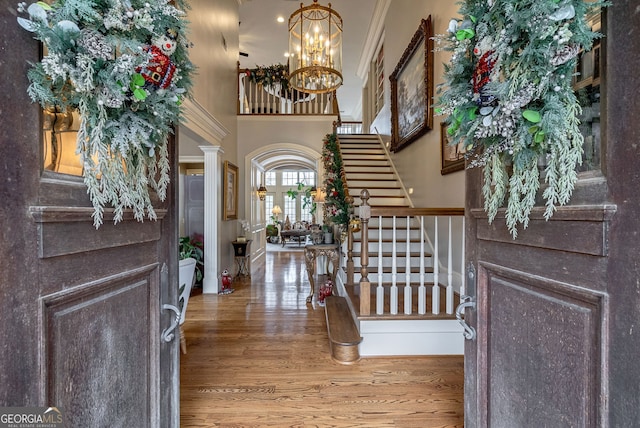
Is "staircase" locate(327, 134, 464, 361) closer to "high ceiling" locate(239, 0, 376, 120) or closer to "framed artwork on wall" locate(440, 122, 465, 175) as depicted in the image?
"framed artwork on wall" locate(440, 122, 465, 175)

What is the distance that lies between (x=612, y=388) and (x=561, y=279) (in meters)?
0.25

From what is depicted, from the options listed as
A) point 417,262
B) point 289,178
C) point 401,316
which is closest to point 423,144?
point 417,262

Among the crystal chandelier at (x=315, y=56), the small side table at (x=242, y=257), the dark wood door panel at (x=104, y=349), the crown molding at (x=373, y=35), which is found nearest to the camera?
the dark wood door panel at (x=104, y=349)

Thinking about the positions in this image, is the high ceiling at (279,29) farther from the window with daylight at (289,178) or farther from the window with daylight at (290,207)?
the window with daylight at (290,207)

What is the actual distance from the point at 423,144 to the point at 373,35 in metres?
4.84

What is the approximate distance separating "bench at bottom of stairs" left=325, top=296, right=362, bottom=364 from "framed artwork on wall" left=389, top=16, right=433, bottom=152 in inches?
101

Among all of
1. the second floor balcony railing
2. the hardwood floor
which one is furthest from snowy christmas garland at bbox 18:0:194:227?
the second floor balcony railing

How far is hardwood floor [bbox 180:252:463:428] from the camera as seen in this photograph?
1.90 meters

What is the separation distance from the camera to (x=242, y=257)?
18.7 ft

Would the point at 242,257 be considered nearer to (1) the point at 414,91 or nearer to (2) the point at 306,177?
(1) the point at 414,91

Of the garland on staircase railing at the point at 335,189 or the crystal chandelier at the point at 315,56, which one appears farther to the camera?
the garland on staircase railing at the point at 335,189

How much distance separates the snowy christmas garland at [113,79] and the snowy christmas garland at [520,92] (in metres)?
0.88

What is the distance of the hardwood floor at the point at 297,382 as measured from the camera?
190 centimetres

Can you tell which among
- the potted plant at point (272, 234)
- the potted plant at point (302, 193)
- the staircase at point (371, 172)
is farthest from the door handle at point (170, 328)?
the potted plant at point (302, 193)
